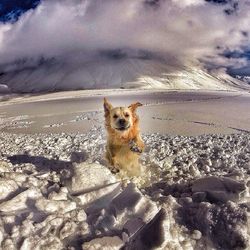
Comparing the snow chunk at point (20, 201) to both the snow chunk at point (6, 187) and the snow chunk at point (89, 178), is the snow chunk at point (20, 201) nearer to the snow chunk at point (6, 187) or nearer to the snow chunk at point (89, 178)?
the snow chunk at point (6, 187)

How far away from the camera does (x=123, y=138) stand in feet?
28.1

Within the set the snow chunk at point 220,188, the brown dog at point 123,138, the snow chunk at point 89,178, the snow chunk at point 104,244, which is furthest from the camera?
the brown dog at point 123,138

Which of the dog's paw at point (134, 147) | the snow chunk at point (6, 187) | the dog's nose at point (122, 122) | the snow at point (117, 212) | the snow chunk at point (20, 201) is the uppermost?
the dog's nose at point (122, 122)

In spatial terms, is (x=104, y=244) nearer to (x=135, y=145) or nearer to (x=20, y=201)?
(x=20, y=201)

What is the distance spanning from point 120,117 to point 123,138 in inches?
23.4

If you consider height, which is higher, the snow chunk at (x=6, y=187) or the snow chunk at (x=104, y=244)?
the snow chunk at (x=6, y=187)

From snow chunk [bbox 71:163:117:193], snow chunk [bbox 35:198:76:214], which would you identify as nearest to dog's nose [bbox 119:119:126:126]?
snow chunk [bbox 71:163:117:193]

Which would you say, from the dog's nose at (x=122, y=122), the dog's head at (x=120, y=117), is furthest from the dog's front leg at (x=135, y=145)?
the dog's nose at (x=122, y=122)

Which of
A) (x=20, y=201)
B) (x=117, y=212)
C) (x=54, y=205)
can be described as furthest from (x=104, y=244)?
(x=20, y=201)

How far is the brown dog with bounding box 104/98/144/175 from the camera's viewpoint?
8.31m

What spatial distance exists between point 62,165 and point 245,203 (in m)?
5.51

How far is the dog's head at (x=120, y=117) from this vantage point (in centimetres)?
824

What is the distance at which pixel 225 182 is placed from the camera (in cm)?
648

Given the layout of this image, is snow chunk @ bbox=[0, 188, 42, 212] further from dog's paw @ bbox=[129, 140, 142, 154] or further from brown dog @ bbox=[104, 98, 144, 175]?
dog's paw @ bbox=[129, 140, 142, 154]
